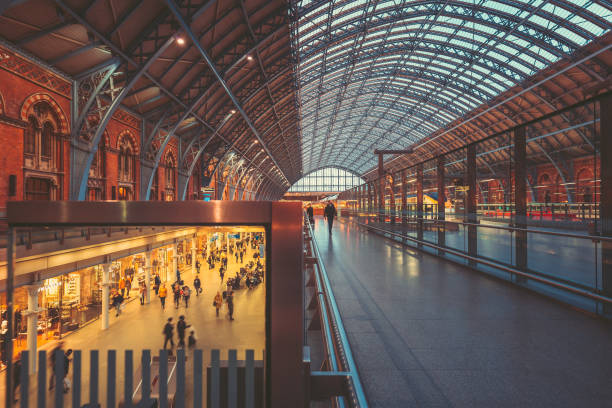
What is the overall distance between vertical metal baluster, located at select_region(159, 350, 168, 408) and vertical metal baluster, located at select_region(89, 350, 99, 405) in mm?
259

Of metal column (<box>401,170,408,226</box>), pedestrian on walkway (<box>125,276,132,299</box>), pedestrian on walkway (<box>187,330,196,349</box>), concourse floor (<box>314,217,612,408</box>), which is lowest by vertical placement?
concourse floor (<box>314,217,612,408</box>)

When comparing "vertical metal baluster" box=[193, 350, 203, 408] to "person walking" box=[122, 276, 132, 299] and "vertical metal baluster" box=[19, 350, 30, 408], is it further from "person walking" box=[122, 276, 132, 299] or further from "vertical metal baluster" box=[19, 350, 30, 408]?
"vertical metal baluster" box=[19, 350, 30, 408]

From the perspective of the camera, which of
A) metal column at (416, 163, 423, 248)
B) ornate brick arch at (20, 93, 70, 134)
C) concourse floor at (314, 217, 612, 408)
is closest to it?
concourse floor at (314, 217, 612, 408)

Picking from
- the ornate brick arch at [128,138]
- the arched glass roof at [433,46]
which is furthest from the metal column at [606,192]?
the ornate brick arch at [128,138]

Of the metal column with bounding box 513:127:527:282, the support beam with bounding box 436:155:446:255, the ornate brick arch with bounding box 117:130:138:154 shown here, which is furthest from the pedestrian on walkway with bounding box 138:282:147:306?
the ornate brick arch with bounding box 117:130:138:154

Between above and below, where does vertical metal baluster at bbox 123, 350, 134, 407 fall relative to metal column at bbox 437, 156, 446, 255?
below

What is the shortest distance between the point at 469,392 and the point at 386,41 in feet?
96.6

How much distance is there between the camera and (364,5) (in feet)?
70.9

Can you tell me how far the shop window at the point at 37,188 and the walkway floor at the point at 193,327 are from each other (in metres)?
13.8

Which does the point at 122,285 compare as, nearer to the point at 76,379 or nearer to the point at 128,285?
the point at 128,285

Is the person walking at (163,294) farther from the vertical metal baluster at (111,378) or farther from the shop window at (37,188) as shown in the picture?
the shop window at (37,188)

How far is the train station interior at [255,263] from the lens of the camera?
1270 mm

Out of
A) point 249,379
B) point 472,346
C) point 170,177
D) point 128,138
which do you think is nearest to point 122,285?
point 249,379

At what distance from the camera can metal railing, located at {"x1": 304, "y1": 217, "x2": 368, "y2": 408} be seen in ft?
4.36
